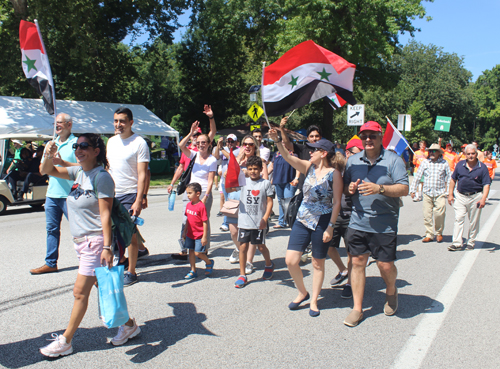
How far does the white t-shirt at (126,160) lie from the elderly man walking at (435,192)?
18.3 feet

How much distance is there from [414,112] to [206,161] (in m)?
42.1

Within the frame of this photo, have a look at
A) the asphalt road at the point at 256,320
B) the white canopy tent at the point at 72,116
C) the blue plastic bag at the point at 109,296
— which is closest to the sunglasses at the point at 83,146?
the blue plastic bag at the point at 109,296

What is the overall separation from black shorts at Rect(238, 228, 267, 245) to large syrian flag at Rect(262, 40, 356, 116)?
4.78 ft

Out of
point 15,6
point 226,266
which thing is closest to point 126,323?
point 226,266

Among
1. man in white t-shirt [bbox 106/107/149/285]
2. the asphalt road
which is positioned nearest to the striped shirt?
the asphalt road

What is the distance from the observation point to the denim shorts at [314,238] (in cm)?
427

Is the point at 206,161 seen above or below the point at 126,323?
above

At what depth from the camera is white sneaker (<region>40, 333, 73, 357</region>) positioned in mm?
3249

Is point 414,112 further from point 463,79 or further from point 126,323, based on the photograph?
point 126,323

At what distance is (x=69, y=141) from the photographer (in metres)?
5.19

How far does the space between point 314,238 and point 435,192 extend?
4.70 m

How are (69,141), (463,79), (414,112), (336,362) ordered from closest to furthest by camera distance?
(336,362) < (69,141) < (414,112) < (463,79)

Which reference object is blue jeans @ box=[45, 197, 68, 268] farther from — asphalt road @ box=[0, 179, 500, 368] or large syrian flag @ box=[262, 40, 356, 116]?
large syrian flag @ box=[262, 40, 356, 116]

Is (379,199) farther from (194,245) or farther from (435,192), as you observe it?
(435,192)
